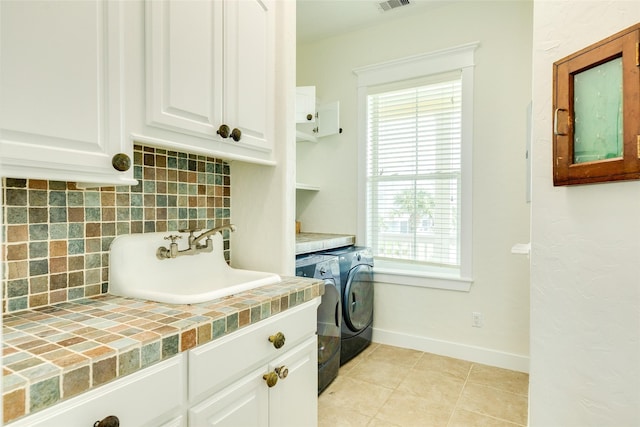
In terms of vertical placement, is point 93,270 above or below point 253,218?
below

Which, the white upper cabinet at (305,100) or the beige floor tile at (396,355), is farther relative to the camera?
the white upper cabinet at (305,100)

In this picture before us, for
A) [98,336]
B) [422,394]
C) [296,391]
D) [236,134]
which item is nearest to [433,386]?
[422,394]

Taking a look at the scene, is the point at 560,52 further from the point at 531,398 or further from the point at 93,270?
the point at 93,270

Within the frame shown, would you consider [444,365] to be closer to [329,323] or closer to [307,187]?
[329,323]

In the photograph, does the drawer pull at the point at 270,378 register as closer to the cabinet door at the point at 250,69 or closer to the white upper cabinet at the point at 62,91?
the white upper cabinet at the point at 62,91

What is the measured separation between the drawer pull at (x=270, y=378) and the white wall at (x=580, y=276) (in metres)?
1.23

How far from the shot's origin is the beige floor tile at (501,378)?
2379 millimetres

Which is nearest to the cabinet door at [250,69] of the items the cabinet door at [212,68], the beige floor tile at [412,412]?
the cabinet door at [212,68]

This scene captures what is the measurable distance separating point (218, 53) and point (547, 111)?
1.43 metres

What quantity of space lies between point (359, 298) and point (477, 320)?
898 millimetres

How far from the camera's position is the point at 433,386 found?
7.83 ft

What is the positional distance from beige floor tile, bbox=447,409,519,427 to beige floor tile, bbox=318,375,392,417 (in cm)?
40

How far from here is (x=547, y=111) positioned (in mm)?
1633

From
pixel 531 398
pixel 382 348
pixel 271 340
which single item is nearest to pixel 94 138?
pixel 271 340
